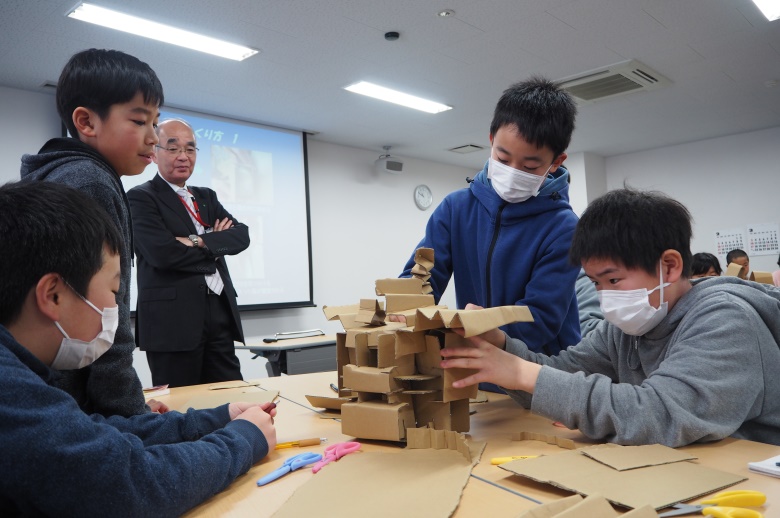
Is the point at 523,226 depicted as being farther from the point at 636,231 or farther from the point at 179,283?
the point at 179,283

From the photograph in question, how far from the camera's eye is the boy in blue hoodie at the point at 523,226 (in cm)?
147

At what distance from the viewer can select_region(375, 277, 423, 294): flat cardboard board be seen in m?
1.20

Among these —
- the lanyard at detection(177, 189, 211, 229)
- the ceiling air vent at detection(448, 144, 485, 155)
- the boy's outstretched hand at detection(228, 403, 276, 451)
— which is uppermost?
the ceiling air vent at detection(448, 144, 485, 155)

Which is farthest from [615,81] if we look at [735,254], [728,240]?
[728,240]

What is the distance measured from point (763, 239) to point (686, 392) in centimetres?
704

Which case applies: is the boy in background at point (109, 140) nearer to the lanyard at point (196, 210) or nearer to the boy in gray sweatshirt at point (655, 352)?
the boy in gray sweatshirt at point (655, 352)

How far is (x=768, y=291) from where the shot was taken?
1131 mm

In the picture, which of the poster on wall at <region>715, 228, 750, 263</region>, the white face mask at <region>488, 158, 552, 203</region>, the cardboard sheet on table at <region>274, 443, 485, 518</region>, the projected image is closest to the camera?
the cardboard sheet on table at <region>274, 443, 485, 518</region>

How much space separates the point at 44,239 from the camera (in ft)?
2.69

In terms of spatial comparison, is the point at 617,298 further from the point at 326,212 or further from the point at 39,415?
the point at 326,212

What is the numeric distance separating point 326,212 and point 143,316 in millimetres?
4160

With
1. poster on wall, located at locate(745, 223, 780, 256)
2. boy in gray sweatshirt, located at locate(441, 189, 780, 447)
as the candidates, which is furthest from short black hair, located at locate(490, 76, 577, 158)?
poster on wall, located at locate(745, 223, 780, 256)

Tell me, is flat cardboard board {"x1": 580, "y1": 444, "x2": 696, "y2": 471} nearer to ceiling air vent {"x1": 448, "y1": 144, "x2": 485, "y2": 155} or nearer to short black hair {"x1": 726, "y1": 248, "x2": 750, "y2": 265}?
ceiling air vent {"x1": 448, "y1": 144, "x2": 485, "y2": 155}

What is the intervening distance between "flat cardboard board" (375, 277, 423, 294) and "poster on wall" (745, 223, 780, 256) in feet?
23.0
